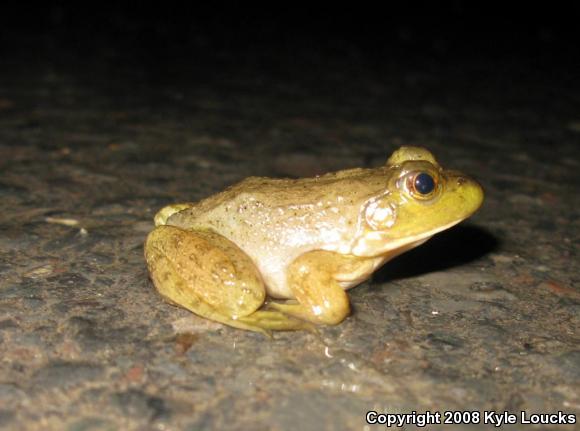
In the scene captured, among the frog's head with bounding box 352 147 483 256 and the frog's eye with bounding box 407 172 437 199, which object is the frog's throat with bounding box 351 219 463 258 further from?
the frog's eye with bounding box 407 172 437 199

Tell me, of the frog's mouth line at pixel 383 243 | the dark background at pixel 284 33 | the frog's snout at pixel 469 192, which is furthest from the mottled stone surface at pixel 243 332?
the dark background at pixel 284 33

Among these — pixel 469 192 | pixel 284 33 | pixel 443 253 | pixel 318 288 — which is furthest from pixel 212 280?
pixel 284 33

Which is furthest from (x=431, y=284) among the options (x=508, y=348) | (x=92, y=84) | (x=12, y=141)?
(x=92, y=84)

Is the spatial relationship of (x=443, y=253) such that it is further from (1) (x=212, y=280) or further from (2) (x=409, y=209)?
(1) (x=212, y=280)

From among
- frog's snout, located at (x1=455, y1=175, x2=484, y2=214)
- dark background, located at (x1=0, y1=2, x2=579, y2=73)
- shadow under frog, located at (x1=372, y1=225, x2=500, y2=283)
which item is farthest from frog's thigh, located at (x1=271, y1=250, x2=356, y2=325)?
dark background, located at (x1=0, y1=2, x2=579, y2=73)

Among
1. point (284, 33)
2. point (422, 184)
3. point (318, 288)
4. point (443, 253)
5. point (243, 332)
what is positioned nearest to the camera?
point (243, 332)

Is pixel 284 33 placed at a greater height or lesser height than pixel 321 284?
greater
